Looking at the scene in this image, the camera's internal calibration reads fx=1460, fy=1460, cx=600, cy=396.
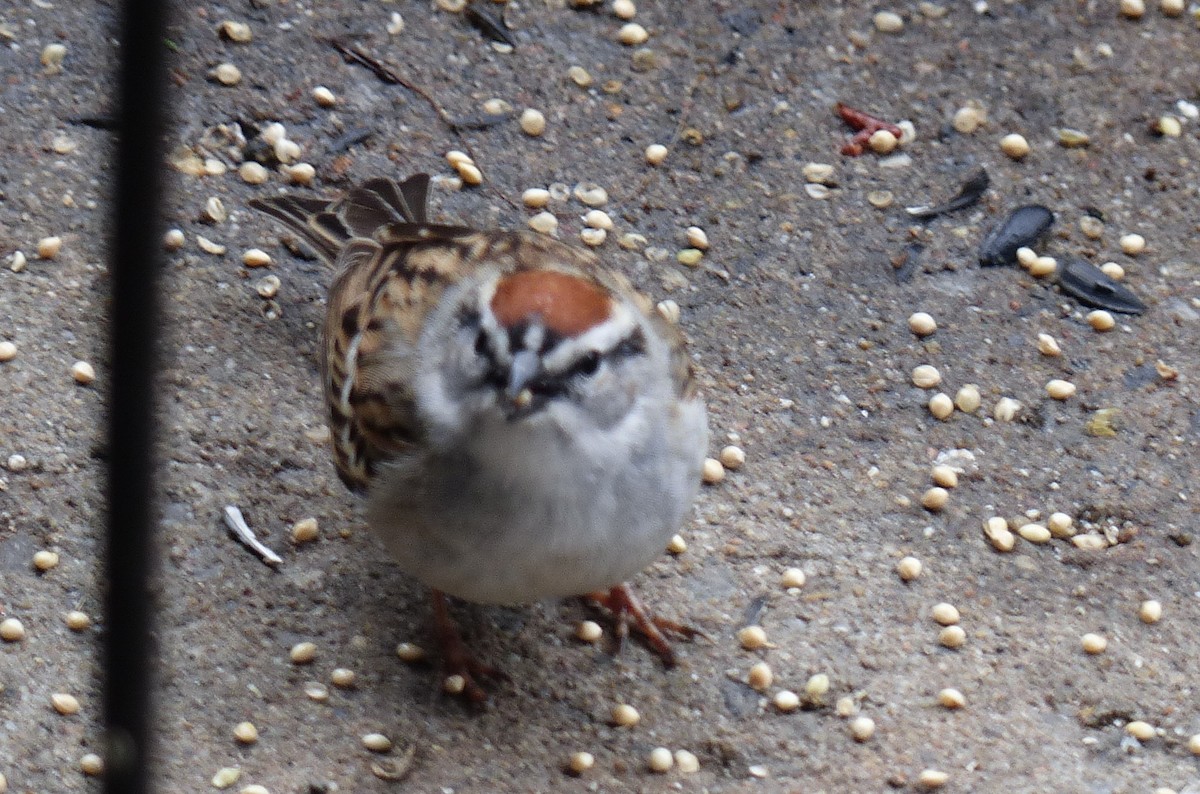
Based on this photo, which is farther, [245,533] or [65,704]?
[245,533]

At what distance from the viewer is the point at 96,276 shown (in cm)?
338

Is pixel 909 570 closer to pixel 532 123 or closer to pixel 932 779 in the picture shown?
pixel 932 779

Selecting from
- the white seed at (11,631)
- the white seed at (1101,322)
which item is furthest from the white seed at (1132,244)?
the white seed at (11,631)

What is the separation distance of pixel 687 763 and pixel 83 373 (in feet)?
5.16

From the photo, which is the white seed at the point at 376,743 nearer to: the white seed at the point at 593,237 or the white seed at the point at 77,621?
the white seed at the point at 77,621

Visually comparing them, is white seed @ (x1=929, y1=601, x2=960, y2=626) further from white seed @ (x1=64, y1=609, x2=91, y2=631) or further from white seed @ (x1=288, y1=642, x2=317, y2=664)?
white seed @ (x1=64, y1=609, x2=91, y2=631)

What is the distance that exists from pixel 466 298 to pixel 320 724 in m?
0.87

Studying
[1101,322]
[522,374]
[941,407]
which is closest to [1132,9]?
[1101,322]

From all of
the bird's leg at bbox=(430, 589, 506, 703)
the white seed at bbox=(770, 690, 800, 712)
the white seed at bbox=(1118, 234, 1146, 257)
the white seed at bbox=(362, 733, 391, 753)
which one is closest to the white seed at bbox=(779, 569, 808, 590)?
the white seed at bbox=(770, 690, 800, 712)

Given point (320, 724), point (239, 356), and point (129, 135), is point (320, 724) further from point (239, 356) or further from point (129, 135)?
point (129, 135)

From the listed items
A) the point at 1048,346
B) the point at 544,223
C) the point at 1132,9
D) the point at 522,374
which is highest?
the point at 522,374

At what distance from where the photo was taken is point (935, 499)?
10.4 ft

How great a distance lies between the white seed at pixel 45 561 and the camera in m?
2.88

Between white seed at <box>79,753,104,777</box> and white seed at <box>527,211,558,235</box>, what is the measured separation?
1.68 m
